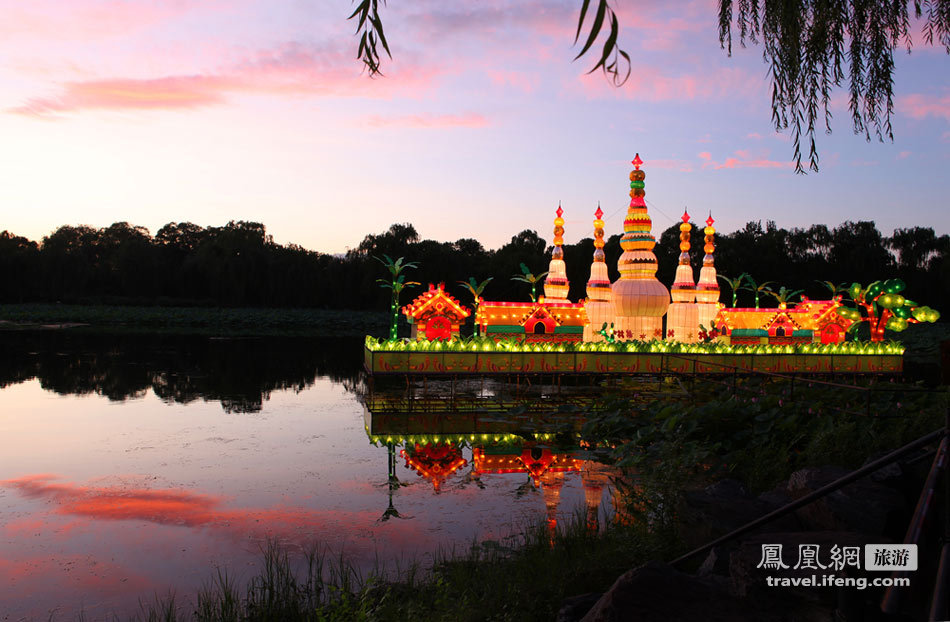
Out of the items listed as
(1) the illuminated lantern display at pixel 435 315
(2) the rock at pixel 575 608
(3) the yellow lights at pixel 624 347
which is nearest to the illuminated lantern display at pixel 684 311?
(3) the yellow lights at pixel 624 347

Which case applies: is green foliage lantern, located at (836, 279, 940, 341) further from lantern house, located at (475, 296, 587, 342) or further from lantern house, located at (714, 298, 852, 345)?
lantern house, located at (475, 296, 587, 342)

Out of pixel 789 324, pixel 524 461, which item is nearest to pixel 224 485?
pixel 524 461

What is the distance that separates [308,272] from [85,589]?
80800 mm

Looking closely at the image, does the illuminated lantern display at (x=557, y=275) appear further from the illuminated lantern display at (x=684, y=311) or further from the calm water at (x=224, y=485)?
the calm water at (x=224, y=485)

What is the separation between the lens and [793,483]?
8.55 meters

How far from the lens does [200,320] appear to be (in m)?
70.6

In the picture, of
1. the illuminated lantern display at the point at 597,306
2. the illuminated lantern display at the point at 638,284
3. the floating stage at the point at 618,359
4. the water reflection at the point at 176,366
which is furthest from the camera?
the illuminated lantern display at the point at 597,306

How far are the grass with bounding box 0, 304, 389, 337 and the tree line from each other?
3704 mm

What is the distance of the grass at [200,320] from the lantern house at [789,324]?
1500 inches

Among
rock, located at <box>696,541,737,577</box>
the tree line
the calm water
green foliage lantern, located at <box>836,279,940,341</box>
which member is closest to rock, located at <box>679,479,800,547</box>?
rock, located at <box>696,541,737,577</box>

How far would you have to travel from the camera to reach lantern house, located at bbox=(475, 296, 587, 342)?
27453 mm

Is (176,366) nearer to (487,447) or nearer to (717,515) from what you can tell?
(487,447)

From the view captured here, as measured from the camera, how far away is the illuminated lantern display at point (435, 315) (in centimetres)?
2517

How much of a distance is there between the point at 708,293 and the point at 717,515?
26.7m
